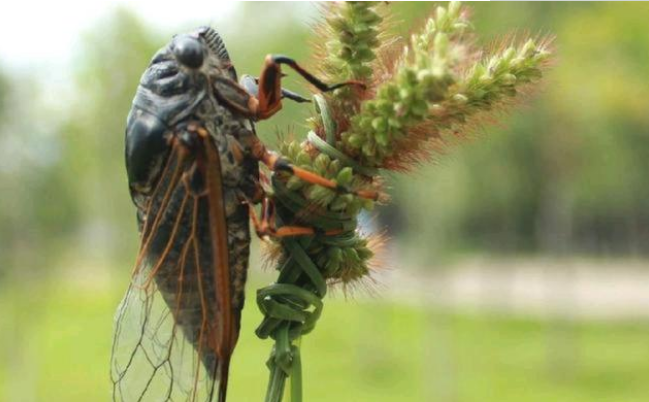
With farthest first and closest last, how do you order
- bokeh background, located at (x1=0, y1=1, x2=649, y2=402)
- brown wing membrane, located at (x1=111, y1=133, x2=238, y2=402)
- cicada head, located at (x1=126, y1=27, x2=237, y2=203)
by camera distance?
bokeh background, located at (x1=0, y1=1, x2=649, y2=402)
cicada head, located at (x1=126, y1=27, x2=237, y2=203)
brown wing membrane, located at (x1=111, y1=133, x2=238, y2=402)

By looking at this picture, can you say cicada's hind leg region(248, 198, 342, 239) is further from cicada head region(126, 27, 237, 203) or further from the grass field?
the grass field

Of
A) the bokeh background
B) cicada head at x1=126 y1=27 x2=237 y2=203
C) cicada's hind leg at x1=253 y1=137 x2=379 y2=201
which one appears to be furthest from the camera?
the bokeh background

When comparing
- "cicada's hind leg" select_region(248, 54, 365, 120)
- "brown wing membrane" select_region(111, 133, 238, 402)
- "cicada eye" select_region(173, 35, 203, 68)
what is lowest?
"brown wing membrane" select_region(111, 133, 238, 402)

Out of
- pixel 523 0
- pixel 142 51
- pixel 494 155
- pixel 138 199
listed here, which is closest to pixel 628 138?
pixel 494 155

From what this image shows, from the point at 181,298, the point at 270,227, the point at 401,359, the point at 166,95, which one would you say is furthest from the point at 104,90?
the point at 270,227

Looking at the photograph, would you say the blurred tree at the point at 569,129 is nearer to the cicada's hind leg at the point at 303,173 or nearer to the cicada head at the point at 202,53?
the cicada head at the point at 202,53

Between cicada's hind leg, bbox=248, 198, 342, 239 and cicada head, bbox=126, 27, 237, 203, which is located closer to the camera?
cicada's hind leg, bbox=248, 198, 342, 239

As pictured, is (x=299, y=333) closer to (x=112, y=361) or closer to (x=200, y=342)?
(x=200, y=342)

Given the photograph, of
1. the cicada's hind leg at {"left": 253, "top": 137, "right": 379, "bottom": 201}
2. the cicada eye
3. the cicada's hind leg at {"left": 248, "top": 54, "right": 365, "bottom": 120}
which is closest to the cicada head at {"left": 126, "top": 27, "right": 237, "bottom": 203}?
the cicada eye
